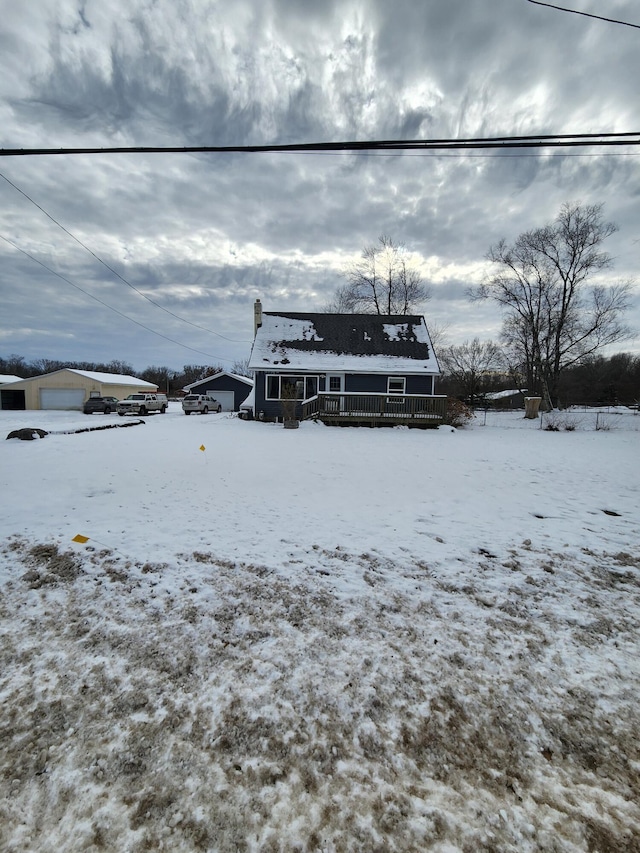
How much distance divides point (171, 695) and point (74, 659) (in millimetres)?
755

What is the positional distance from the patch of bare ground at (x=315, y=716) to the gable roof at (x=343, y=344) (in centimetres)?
1713

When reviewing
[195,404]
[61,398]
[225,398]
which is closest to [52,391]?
[61,398]

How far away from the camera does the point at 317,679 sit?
2.24 meters

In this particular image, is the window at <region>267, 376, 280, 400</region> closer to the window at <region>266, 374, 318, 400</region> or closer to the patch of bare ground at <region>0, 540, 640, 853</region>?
the window at <region>266, 374, 318, 400</region>

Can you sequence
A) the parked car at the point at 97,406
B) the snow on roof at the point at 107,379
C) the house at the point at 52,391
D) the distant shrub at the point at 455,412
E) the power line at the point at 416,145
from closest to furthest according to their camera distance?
the power line at the point at 416,145, the distant shrub at the point at 455,412, the parked car at the point at 97,406, the house at the point at 52,391, the snow on roof at the point at 107,379

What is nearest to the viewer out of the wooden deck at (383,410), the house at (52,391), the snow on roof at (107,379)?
the wooden deck at (383,410)

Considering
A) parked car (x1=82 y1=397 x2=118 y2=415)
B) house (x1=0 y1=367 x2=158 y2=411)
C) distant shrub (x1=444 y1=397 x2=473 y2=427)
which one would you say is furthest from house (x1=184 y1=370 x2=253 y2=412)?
distant shrub (x1=444 y1=397 x2=473 y2=427)

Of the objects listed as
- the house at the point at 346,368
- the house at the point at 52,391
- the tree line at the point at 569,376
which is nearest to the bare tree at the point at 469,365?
the tree line at the point at 569,376

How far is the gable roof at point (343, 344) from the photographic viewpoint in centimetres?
1984

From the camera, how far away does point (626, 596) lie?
10.4 ft

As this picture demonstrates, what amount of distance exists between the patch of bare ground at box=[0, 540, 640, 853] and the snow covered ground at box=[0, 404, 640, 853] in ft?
0.03

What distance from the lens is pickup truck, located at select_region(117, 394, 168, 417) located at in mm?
26297

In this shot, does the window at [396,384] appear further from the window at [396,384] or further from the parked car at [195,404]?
the parked car at [195,404]

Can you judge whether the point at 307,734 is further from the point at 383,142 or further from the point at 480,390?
the point at 480,390
